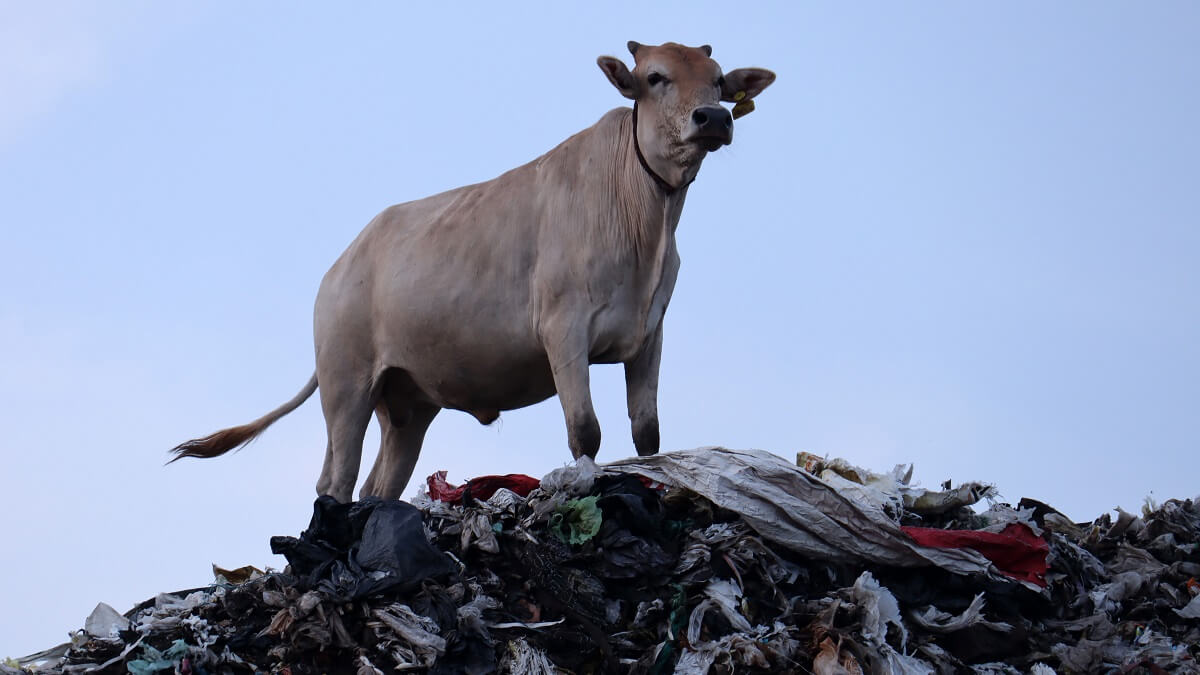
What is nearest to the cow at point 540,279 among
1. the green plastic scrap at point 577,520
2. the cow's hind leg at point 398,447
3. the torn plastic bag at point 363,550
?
the cow's hind leg at point 398,447

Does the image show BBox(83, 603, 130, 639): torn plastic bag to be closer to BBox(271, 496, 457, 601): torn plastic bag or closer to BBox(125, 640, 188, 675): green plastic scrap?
BBox(125, 640, 188, 675): green plastic scrap

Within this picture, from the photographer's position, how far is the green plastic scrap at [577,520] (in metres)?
5.68

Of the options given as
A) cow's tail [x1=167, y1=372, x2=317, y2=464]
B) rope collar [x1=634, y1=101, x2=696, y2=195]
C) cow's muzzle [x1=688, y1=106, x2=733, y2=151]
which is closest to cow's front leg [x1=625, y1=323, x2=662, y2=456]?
rope collar [x1=634, y1=101, x2=696, y2=195]

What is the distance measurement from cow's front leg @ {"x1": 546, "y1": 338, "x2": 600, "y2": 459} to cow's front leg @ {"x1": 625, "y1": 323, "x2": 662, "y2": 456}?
0.38 metres

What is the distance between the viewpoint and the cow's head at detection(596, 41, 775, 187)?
6449 mm

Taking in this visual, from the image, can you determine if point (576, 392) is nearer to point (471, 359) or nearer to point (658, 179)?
point (471, 359)

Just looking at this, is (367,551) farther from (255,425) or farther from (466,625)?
(255,425)

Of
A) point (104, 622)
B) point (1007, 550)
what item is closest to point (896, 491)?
point (1007, 550)

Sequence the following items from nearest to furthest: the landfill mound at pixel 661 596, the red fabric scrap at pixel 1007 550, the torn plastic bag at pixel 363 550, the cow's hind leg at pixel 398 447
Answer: the landfill mound at pixel 661 596
the torn plastic bag at pixel 363 550
the red fabric scrap at pixel 1007 550
the cow's hind leg at pixel 398 447

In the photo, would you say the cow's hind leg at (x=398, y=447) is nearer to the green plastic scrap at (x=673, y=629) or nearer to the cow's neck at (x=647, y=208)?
the cow's neck at (x=647, y=208)

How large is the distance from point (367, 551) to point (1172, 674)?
9.68ft

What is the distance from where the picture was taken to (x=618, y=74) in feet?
22.0

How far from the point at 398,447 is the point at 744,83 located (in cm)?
271

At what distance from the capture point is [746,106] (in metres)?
7.16
